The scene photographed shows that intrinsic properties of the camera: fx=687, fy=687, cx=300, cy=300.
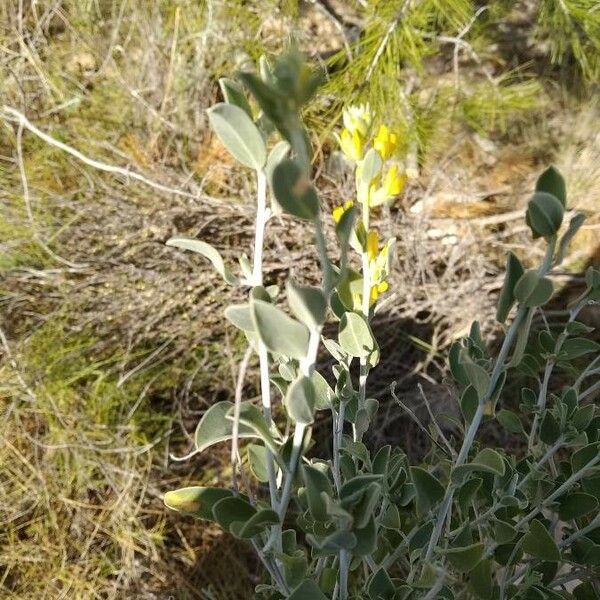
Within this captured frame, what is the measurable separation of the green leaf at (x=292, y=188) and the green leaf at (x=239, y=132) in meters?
0.07

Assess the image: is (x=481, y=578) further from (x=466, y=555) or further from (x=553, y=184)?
(x=553, y=184)

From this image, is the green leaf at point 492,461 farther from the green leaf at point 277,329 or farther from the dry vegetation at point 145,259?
the dry vegetation at point 145,259

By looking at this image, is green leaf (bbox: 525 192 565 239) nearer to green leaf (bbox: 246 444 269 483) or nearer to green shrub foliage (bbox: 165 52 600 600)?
green shrub foliage (bbox: 165 52 600 600)

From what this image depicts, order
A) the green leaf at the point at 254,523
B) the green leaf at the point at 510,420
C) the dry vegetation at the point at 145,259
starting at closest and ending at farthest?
the green leaf at the point at 254,523, the green leaf at the point at 510,420, the dry vegetation at the point at 145,259

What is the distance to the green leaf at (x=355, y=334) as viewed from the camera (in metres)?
→ 0.51

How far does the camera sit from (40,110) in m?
1.52

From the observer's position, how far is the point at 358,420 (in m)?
0.57

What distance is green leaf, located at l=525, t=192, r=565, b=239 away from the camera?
0.38 metres

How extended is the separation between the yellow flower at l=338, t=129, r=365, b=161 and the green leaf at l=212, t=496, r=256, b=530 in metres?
0.26

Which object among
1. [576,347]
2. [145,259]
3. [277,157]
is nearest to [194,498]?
[277,157]

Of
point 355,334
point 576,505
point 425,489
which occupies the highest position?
point 355,334

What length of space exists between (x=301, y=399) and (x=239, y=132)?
157mm

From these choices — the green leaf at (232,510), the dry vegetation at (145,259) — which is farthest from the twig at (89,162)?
the green leaf at (232,510)

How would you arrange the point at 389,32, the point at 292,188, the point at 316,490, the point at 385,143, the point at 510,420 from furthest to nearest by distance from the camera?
the point at 389,32 < the point at 510,420 < the point at 385,143 < the point at 316,490 < the point at 292,188
